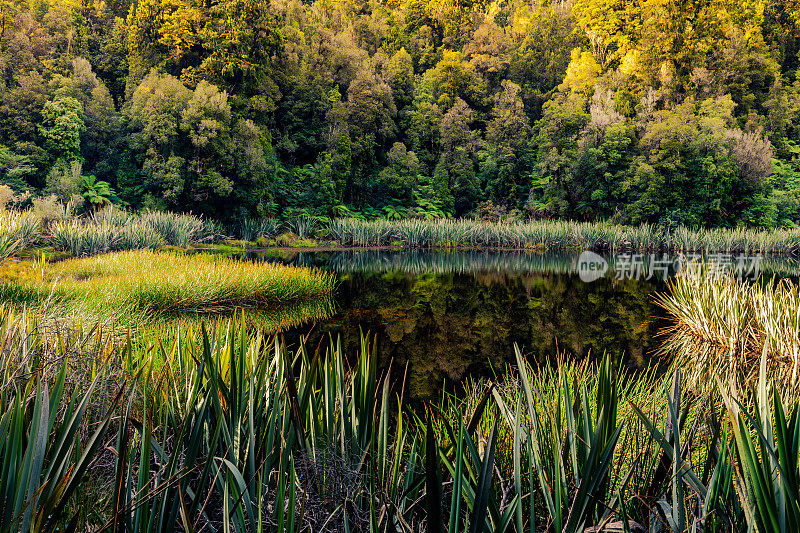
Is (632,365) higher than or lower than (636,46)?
lower

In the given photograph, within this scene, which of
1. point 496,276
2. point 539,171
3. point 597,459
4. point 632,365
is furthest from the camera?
point 539,171

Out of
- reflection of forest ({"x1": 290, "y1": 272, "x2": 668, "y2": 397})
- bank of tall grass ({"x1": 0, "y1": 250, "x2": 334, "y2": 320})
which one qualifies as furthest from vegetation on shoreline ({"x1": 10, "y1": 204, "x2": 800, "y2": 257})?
reflection of forest ({"x1": 290, "y1": 272, "x2": 668, "y2": 397})

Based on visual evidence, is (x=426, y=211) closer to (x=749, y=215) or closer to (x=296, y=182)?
(x=296, y=182)

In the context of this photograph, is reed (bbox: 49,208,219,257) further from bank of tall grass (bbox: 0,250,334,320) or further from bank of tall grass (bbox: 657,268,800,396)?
bank of tall grass (bbox: 657,268,800,396)

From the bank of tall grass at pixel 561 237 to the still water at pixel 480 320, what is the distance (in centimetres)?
1044

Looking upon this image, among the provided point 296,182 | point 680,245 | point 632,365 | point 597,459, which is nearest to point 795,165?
point 680,245

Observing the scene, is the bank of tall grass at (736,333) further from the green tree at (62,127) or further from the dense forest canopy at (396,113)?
the green tree at (62,127)

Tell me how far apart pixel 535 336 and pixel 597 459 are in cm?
480

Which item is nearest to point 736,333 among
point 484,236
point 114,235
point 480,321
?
point 480,321

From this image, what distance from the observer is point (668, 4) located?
28484 mm

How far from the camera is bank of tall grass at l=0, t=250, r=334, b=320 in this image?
5.11 metres

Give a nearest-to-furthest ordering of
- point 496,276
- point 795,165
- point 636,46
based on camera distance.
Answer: point 496,276 → point 795,165 → point 636,46

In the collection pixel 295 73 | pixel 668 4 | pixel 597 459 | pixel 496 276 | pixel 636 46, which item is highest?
pixel 668 4

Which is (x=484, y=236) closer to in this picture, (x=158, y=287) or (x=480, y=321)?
(x=480, y=321)
